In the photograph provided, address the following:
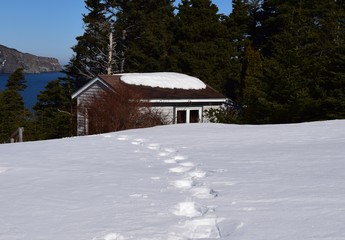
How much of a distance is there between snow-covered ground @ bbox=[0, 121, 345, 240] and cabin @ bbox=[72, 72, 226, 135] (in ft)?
30.5

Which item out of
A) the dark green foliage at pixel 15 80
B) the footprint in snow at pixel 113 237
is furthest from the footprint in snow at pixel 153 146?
the dark green foliage at pixel 15 80

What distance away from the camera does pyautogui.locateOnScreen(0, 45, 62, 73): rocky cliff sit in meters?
114

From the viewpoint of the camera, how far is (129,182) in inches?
176

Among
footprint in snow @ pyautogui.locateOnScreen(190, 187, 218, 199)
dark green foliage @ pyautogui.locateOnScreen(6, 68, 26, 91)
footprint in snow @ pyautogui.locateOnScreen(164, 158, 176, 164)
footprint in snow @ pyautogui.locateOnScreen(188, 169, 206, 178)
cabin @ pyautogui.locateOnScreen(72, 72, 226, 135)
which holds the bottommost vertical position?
footprint in snow @ pyautogui.locateOnScreen(190, 187, 218, 199)

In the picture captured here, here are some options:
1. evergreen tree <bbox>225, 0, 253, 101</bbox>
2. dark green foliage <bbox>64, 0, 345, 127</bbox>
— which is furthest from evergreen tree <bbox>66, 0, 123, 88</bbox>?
evergreen tree <bbox>225, 0, 253, 101</bbox>

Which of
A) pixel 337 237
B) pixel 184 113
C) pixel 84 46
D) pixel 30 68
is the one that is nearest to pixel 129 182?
pixel 337 237

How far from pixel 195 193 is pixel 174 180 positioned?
0.63 meters

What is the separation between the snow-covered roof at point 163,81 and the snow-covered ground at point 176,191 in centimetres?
1025

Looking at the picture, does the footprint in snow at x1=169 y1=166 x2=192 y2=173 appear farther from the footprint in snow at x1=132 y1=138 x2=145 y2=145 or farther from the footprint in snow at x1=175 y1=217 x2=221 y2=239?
the footprint in snow at x1=132 y1=138 x2=145 y2=145

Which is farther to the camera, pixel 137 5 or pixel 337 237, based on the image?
pixel 137 5

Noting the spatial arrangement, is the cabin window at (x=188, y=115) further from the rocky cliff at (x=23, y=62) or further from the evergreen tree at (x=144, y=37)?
the rocky cliff at (x=23, y=62)

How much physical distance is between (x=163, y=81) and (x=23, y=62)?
119777 mm

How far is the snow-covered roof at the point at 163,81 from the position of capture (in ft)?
57.2

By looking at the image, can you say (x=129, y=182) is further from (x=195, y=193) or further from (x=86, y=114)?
(x=86, y=114)
